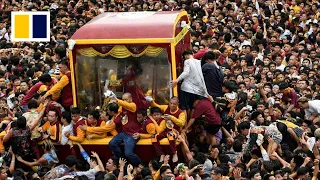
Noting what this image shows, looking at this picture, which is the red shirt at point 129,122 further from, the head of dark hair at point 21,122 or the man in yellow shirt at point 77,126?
the head of dark hair at point 21,122

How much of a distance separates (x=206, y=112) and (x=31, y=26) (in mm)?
3563

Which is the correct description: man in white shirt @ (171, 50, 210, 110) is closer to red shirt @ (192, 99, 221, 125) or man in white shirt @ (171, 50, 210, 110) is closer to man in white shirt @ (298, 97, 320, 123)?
red shirt @ (192, 99, 221, 125)

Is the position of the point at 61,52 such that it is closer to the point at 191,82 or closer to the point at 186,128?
the point at 191,82

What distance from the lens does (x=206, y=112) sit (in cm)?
Answer: 1538

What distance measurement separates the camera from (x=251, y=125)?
51.4 ft

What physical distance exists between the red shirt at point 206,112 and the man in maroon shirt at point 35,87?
2.62 m

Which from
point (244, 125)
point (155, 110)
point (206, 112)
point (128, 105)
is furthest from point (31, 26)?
point (244, 125)

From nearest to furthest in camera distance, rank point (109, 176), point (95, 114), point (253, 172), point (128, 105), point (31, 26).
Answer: point (253, 172) < point (109, 176) < point (128, 105) < point (95, 114) < point (31, 26)

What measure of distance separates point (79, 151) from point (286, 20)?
979 cm

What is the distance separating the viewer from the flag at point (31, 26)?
16.1 m

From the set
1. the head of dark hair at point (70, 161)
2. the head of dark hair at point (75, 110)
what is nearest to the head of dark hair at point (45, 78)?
the head of dark hair at point (75, 110)

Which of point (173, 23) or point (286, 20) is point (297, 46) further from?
point (173, 23)

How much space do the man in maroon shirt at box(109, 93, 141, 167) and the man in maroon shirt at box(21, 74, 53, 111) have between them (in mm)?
1549

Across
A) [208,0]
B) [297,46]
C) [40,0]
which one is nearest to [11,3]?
[40,0]
